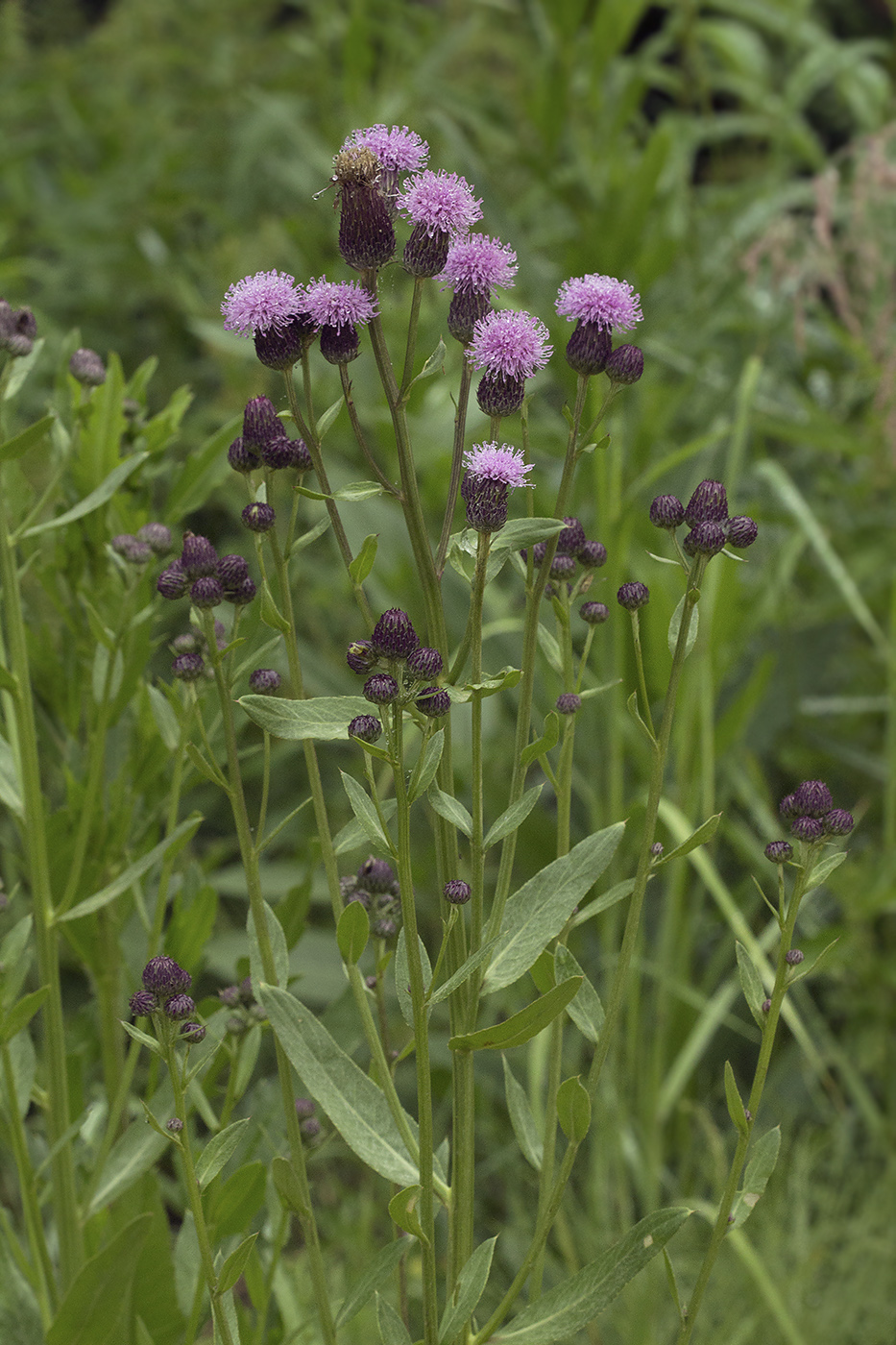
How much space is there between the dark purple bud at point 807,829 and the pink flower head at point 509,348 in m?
0.28

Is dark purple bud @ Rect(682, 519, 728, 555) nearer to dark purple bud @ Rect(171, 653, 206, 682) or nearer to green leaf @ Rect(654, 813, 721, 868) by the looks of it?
green leaf @ Rect(654, 813, 721, 868)

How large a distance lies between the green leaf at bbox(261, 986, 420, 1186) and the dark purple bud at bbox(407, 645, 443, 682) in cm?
20

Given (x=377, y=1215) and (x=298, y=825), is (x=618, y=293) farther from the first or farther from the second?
(x=298, y=825)

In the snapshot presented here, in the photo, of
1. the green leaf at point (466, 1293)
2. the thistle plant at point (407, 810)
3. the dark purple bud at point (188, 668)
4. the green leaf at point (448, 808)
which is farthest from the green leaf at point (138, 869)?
the green leaf at point (466, 1293)

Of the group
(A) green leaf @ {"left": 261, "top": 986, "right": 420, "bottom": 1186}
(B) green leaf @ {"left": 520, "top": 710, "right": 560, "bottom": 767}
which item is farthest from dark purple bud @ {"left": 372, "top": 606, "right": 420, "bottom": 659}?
(A) green leaf @ {"left": 261, "top": 986, "right": 420, "bottom": 1186}

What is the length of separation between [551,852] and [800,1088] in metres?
0.51

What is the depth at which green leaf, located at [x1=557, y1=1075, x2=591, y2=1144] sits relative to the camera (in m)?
0.72

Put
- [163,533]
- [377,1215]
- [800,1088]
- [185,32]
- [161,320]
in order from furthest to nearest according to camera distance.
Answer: [185,32], [161,320], [800,1088], [377,1215], [163,533]

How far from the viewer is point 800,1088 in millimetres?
1911

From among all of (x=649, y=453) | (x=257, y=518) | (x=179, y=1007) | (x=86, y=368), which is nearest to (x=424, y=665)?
(x=257, y=518)

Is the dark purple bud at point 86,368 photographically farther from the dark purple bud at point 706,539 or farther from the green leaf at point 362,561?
the dark purple bud at point 706,539

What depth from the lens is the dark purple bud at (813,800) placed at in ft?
2.39

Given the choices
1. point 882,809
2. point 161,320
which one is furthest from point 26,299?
point 882,809

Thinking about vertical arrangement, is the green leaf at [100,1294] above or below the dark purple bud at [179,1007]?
below
